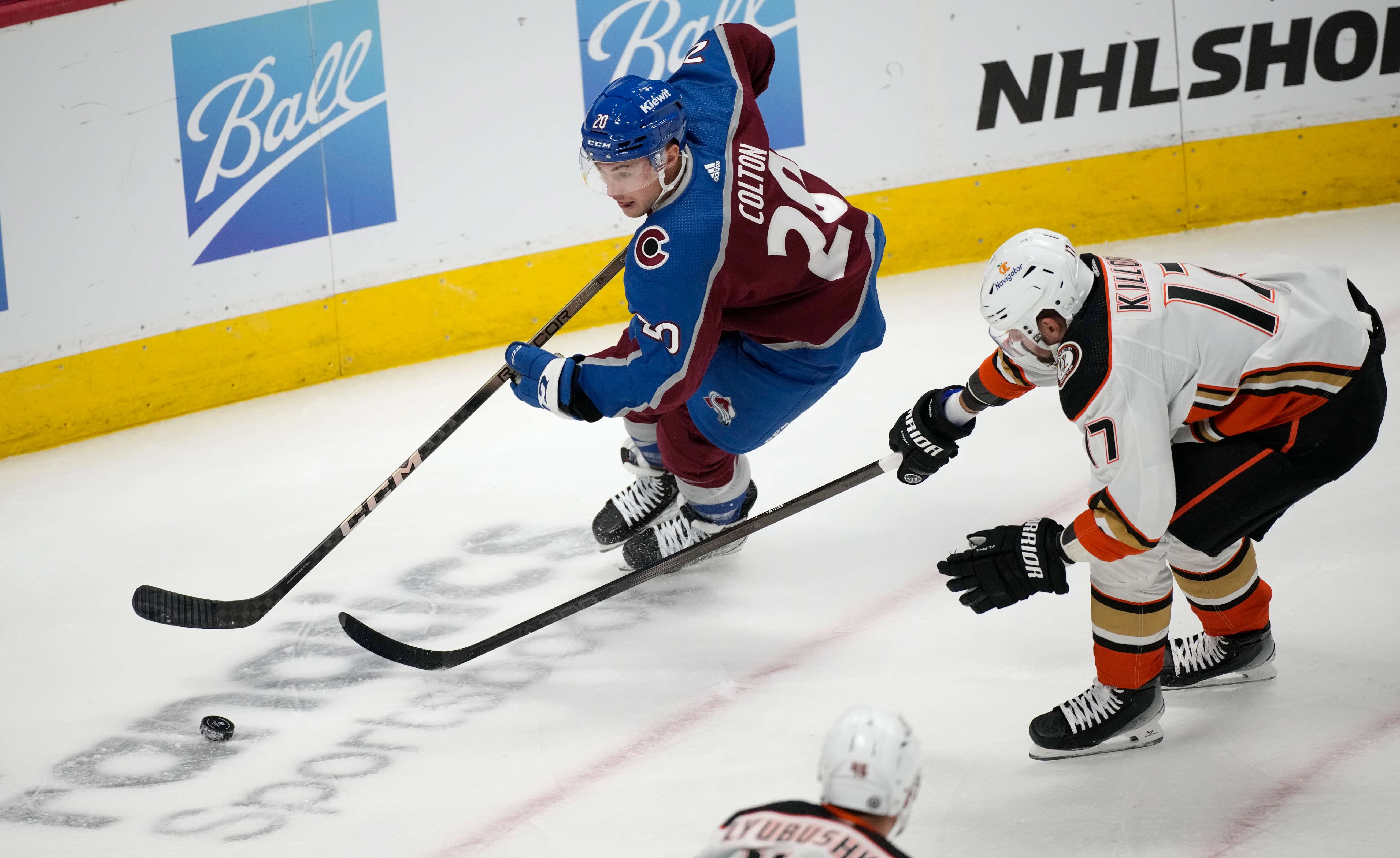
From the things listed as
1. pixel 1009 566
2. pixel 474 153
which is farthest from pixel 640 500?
pixel 474 153

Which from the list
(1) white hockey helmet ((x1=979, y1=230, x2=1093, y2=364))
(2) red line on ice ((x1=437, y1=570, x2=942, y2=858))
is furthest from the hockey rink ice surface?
(1) white hockey helmet ((x1=979, y1=230, x2=1093, y2=364))

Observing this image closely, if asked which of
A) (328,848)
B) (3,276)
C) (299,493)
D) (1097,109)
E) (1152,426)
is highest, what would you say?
(1097,109)

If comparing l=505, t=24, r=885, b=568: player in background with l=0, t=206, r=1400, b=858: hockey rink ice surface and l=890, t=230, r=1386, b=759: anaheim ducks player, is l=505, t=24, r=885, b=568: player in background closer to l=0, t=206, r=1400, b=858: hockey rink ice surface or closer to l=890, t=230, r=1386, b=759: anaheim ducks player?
l=0, t=206, r=1400, b=858: hockey rink ice surface

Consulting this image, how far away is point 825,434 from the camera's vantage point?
170 inches

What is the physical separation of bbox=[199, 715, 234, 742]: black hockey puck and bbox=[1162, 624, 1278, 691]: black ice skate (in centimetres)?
199

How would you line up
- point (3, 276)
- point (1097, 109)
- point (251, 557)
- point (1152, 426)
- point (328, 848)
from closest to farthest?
1. point (1152, 426)
2. point (328, 848)
3. point (251, 557)
4. point (3, 276)
5. point (1097, 109)

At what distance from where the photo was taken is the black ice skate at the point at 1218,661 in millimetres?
2758

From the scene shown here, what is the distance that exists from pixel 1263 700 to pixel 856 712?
1.47m

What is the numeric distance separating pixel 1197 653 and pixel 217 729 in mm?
2085

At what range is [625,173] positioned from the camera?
286cm

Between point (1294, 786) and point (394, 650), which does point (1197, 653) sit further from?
point (394, 650)

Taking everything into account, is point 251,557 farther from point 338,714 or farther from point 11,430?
point 11,430

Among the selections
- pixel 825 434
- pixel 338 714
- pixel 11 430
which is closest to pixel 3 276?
pixel 11 430

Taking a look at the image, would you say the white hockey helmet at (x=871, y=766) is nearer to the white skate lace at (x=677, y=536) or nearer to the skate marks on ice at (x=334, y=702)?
the skate marks on ice at (x=334, y=702)
